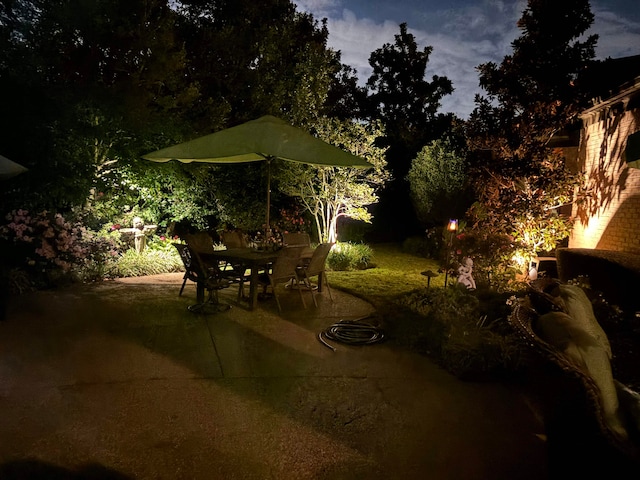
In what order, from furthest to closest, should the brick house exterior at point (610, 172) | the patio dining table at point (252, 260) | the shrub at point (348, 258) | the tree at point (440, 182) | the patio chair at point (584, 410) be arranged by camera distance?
the tree at point (440, 182) → the shrub at point (348, 258) → the brick house exterior at point (610, 172) → the patio dining table at point (252, 260) → the patio chair at point (584, 410)

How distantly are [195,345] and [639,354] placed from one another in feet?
13.9

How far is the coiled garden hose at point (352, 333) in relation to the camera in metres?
4.92

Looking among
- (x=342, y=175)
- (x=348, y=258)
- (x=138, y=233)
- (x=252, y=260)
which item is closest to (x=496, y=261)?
(x=348, y=258)

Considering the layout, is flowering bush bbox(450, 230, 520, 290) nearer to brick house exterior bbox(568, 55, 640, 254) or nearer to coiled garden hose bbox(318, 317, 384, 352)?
brick house exterior bbox(568, 55, 640, 254)

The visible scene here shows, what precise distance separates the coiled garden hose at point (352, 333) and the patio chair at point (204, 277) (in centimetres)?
163

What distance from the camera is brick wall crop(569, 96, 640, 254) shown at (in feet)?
21.0

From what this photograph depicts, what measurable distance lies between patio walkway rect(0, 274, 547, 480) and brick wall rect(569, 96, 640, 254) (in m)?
4.16

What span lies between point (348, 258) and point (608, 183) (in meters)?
5.01

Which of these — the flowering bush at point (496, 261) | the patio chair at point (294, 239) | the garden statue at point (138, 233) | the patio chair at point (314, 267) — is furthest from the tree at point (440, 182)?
the garden statue at point (138, 233)

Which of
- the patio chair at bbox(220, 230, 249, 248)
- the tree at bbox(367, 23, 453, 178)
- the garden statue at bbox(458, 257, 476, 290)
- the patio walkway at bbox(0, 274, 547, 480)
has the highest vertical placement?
the tree at bbox(367, 23, 453, 178)

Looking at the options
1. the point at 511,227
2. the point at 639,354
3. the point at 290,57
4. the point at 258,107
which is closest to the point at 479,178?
the point at 511,227

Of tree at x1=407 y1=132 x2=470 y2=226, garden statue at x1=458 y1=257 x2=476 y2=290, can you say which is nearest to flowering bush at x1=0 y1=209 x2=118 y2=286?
garden statue at x1=458 y1=257 x2=476 y2=290

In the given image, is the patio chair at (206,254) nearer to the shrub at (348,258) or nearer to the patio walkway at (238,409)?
the patio walkway at (238,409)

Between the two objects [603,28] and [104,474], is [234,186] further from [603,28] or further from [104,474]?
[104,474]
